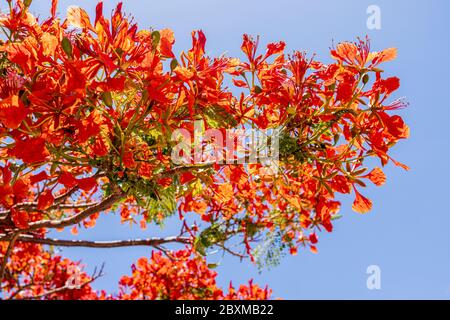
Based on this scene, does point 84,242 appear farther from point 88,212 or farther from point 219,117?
point 219,117

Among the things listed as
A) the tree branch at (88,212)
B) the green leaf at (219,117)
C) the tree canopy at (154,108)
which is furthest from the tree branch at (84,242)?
the green leaf at (219,117)

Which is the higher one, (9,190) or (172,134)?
(172,134)

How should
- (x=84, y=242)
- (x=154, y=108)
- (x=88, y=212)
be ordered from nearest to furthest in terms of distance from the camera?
(x=154, y=108) → (x=88, y=212) → (x=84, y=242)

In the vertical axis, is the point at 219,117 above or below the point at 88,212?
Result: above

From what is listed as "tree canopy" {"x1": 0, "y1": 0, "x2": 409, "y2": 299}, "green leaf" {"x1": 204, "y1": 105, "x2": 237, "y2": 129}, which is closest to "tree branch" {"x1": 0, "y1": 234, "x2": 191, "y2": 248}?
"tree canopy" {"x1": 0, "y1": 0, "x2": 409, "y2": 299}

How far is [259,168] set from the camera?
2.12 m

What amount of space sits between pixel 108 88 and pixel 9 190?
628 millimetres

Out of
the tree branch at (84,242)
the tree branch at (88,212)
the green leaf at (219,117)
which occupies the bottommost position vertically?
the tree branch at (84,242)

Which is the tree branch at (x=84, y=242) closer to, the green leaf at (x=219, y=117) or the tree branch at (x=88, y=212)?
the tree branch at (x=88, y=212)

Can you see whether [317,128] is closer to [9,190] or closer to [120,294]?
[9,190]

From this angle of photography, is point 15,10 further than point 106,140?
Yes

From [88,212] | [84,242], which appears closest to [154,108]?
[88,212]
